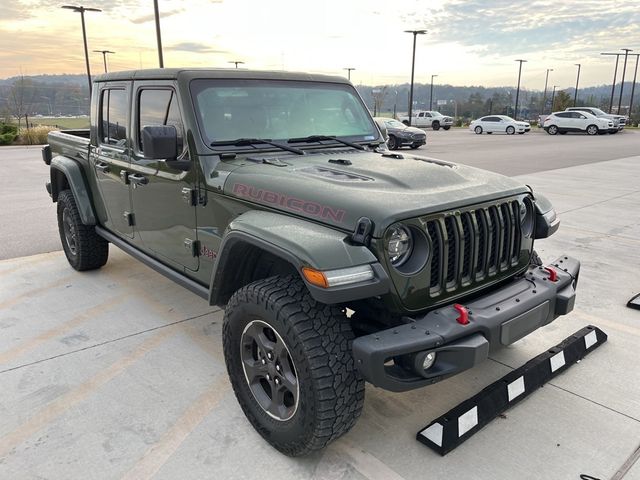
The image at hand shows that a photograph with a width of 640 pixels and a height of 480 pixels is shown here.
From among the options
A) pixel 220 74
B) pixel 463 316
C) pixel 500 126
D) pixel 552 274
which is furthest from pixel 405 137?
pixel 463 316

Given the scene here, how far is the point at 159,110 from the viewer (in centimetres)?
364

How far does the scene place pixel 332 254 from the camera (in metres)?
2.29

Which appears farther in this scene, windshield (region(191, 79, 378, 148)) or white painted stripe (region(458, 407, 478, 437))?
windshield (region(191, 79, 378, 148))

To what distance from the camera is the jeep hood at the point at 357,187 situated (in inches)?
97.1

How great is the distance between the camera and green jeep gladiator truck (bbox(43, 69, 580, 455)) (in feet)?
7.65

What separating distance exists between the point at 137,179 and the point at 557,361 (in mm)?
3140

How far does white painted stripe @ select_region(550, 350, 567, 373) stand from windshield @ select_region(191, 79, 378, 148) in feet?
6.54

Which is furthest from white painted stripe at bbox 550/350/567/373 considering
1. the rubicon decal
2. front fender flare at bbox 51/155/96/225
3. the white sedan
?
the white sedan

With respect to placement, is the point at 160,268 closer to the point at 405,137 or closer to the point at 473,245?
the point at 473,245

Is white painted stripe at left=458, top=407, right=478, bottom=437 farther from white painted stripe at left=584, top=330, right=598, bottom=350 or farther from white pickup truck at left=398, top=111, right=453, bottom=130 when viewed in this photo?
white pickup truck at left=398, top=111, right=453, bottom=130

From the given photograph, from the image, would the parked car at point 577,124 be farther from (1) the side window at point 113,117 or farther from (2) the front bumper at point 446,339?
(2) the front bumper at point 446,339

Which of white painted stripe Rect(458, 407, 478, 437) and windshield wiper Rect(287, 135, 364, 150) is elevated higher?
windshield wiper Rect(287, 135, 364, 150)

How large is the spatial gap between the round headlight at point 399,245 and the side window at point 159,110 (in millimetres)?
1645

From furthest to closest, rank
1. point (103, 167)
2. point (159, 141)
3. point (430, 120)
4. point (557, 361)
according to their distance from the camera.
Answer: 1. point (430, 120)
2. point (103, 167)
3. point (557, 361)
4. point (159, 141)
